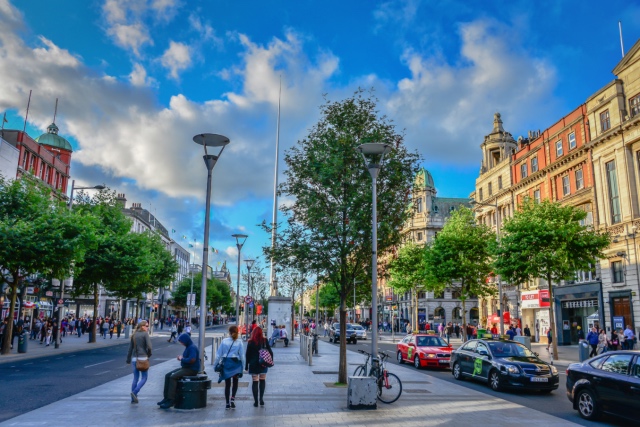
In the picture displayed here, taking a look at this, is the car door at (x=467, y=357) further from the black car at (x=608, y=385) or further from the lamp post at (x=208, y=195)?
the lamp post at (x=208, y=195)

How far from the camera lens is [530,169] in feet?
148

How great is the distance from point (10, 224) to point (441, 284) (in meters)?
32.0

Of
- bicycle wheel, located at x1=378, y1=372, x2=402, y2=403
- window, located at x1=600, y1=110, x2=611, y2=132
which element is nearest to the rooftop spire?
window, located at x1=600, y1=110, x2=611, y2=132

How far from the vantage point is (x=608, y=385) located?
33.5ft

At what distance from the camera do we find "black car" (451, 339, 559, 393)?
14492 mm

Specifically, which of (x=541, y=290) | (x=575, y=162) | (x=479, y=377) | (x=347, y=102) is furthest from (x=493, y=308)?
(x=347, y=102)

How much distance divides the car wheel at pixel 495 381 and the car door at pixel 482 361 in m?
0.24

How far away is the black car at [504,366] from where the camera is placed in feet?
47.5

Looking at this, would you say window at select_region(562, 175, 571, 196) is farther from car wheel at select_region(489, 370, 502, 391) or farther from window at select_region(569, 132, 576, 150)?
car wheel at select_region(489, 370, 502, 391)

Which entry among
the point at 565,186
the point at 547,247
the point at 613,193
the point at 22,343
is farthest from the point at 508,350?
the point at 565,186

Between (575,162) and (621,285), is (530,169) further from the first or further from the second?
(621,285)

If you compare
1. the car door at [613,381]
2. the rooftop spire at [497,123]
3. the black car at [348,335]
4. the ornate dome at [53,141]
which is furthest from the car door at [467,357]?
the ornate dome at [53,141]

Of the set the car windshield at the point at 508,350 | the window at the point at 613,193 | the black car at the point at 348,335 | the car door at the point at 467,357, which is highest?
the window at the point at 613,193

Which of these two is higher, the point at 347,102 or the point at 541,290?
the point at 347,102
